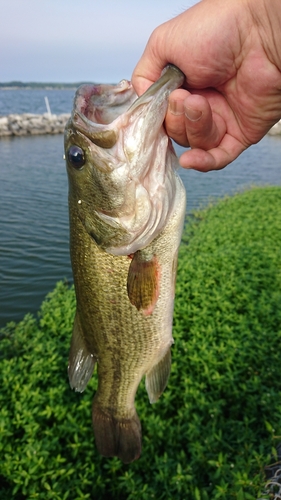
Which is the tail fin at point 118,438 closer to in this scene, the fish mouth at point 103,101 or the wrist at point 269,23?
the fish mouth at point 103,101

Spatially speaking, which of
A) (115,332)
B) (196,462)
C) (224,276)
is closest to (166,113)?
(115,332)

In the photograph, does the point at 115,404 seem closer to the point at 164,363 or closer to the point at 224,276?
the point at 164,363

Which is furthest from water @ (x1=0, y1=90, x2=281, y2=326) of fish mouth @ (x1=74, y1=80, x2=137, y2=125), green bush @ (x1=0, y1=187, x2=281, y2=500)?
fish mouth @ (x1=74, y1=80, x2=137, y2=125)

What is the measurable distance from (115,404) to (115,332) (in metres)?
0.51

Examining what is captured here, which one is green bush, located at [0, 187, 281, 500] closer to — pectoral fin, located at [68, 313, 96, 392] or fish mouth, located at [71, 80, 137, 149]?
pectoral fin, located at [68, 313, 96, 392]

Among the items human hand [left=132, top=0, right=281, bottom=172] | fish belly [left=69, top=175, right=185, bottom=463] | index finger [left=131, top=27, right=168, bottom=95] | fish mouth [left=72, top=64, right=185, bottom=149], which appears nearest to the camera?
fish mouth [left=72, top=64, right=185, bottom=149]

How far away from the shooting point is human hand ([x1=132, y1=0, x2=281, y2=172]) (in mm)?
1777

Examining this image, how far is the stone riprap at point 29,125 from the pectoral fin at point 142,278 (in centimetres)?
2646

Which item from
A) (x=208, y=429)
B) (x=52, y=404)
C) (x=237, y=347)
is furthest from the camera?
(x=237, y=347)

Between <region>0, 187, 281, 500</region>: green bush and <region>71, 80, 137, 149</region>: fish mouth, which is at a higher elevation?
<region>71, 80, 137, 149</region>: fish mouth

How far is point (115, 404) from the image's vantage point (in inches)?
93.0

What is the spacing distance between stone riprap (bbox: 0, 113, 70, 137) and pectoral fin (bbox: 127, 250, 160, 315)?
26.5 metres

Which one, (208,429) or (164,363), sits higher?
(164,363)

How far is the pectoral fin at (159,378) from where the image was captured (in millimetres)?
Result: 2297
